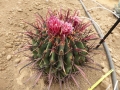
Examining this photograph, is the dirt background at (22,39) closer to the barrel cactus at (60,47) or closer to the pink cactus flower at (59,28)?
the barrel cactus at (60,47)

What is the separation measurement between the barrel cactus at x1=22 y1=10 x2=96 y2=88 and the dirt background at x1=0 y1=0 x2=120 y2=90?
0.26m

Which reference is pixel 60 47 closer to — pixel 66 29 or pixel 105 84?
pixel 66 29

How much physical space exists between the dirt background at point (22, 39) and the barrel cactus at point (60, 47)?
0.26m

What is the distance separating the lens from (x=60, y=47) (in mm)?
1525

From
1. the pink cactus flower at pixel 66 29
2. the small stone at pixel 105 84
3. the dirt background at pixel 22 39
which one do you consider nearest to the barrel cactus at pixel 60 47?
the pink cactus flower at pixel 66 29

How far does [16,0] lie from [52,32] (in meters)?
1.48

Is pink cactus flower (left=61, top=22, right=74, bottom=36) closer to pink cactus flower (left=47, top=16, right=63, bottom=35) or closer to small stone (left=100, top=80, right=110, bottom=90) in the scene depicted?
pink cactus flower (left=47, top=16, right=63, bottom=35)

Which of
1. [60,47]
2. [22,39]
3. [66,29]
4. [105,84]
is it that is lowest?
[105,84]

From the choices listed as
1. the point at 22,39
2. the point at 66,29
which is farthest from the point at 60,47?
the point at 22,39

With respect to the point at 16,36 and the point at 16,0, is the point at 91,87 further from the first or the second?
the point at 16,0

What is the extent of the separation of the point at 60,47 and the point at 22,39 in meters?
0.89

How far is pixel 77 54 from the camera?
1635mm

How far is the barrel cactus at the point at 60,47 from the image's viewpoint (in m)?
1.53

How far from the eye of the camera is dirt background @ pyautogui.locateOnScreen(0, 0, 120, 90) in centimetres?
196
